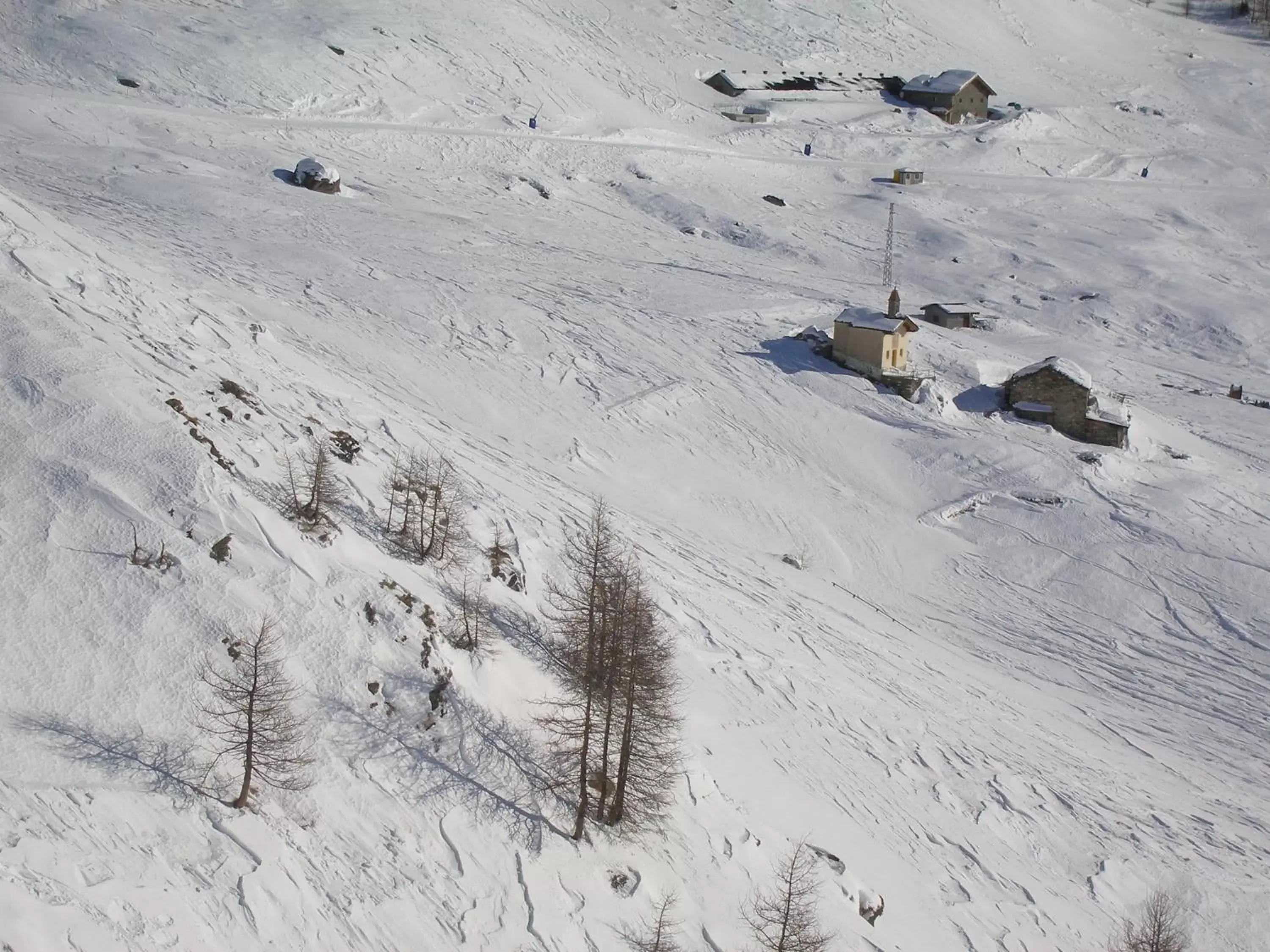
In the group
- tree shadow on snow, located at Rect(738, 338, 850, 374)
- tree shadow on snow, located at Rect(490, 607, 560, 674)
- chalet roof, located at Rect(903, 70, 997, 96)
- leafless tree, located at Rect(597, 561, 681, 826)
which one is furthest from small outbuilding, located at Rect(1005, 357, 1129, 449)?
chalet roof, located at Rect(903, 70, 997, 96)

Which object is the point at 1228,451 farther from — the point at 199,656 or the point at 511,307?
the point at 199,656

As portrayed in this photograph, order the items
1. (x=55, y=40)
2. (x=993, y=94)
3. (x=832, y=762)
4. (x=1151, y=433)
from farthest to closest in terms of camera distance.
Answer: (x=993, y=94), (x=55, y=40), (x=1151, y=433), (x=832, y=762)

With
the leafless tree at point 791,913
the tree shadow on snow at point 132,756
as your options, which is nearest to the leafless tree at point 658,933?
the leafless tree at point 791,913

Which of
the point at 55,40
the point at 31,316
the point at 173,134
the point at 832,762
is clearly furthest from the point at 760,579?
the point at 55,40

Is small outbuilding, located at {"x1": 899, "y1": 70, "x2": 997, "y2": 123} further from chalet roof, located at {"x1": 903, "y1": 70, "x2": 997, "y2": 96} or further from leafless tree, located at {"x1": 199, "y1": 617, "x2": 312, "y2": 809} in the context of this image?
leafless tree, located at {"x1": 199, "y1": 617, "x2": 312, "y2": 809}

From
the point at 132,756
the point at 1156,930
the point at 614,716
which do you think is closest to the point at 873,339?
the point at 614,716

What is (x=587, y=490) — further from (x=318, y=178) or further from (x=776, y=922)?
(x=318, y=178)
